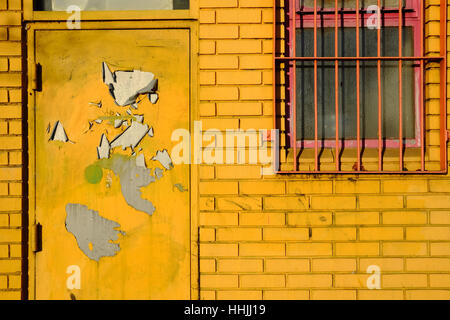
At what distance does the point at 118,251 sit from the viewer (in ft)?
9.14

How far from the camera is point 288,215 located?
2.76 meters

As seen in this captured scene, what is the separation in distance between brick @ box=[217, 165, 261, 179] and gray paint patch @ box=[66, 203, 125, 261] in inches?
32.7

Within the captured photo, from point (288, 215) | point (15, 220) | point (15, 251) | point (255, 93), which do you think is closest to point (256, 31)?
point (255, 93)

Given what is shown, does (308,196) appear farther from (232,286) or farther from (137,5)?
(137,5)

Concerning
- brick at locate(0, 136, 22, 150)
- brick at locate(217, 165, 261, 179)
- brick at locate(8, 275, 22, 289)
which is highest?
brick at locate(0, 136, 22, 150)

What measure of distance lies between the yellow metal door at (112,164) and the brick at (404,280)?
55.2 inches

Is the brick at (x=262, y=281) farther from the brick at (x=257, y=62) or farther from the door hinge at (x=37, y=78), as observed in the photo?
the door hinge at (x=37, y=78)

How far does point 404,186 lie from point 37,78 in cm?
272

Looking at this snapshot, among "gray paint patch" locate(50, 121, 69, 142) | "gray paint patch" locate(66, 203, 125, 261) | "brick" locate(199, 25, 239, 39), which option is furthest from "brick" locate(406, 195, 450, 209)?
"gray paint patch" locate(50, 121, 69, 142)

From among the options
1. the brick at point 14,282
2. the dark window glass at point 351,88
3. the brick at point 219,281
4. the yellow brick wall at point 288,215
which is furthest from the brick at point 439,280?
the brick at point 14,282

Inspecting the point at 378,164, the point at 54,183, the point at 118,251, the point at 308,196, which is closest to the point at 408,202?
the point at 378,164

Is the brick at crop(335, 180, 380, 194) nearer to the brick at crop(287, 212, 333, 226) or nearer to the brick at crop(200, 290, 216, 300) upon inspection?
the brick at crop(287, 212, 333, 226)

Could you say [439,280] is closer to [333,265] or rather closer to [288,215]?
[333,265]

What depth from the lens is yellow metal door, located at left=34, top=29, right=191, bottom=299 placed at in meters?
2.79
